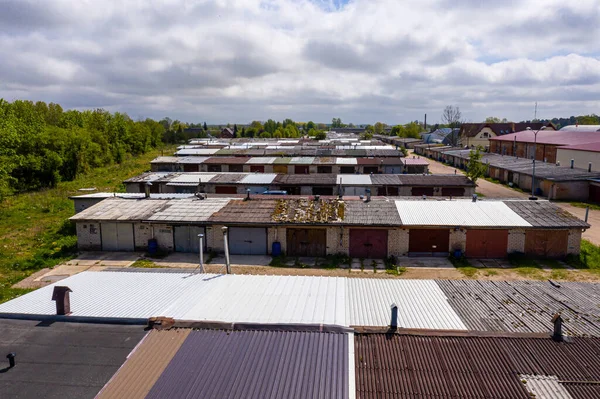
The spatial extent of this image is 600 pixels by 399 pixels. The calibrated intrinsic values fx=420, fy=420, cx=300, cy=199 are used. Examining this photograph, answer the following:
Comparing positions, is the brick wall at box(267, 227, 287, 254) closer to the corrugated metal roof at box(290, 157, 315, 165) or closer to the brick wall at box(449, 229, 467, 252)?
the brick wall at box(449, 229, 467, 252)

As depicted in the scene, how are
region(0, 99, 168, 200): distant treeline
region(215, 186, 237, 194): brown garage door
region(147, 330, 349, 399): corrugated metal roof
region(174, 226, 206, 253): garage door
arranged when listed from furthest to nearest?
region(0, 99, 168, 200): distant treeline, region(215, 186, 237, 194): brown garage door, region(174, 226, 206, 253): garage door, region(147, 330, 349, 399): corrugated metal roof

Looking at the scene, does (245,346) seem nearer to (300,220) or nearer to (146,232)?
(300,220)

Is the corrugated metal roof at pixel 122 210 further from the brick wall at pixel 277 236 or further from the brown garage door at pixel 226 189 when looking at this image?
the brown garage door at pixel 226 189

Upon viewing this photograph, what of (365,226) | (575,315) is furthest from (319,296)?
(365,226)

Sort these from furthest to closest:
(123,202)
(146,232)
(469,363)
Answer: (123,202), (146,232), (469,363)

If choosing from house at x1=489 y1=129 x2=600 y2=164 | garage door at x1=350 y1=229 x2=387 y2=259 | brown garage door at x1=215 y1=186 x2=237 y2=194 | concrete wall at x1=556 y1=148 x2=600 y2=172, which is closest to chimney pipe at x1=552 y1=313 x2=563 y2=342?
garage door at x1=350 y1=229 x2=387 y2=259

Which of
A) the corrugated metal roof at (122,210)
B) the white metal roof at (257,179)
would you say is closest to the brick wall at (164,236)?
the corrugated metal roof at (122,210)
